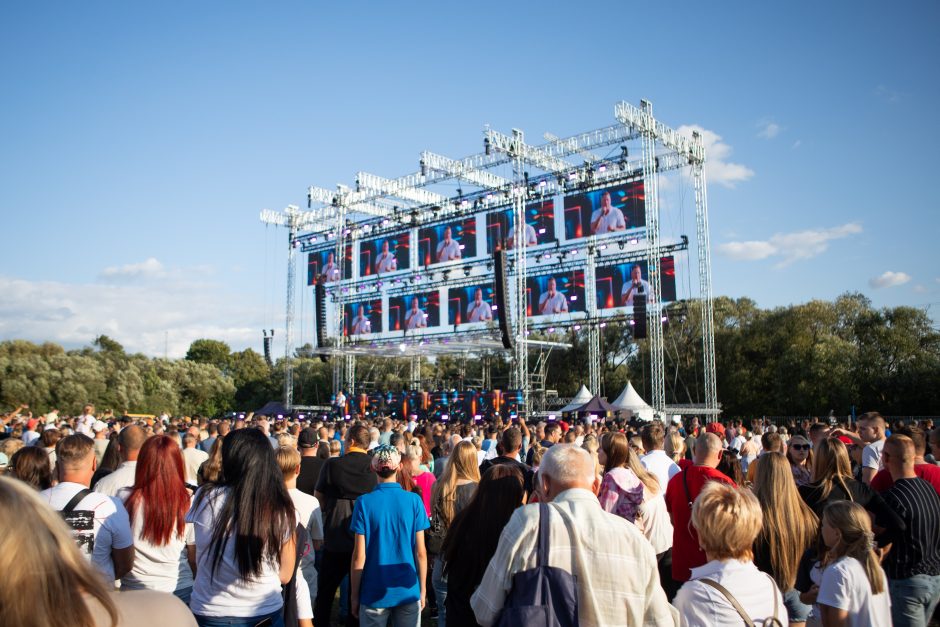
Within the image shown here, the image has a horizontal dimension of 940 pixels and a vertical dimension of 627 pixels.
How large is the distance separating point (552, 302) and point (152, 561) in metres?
29.6

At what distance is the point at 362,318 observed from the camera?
3997cm

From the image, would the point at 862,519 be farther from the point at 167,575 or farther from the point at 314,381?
the point at 314,381

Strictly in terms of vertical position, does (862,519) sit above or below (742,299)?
below

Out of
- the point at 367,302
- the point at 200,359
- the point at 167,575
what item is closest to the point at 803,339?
the point at 367,302

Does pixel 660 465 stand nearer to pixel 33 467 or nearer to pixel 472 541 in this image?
pixel 472 541

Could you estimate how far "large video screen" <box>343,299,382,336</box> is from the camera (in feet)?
129

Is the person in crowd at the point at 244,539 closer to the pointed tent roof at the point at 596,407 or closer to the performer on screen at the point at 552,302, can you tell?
the pointed tent roof at the point at 596,407

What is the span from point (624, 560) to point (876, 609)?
1623mm

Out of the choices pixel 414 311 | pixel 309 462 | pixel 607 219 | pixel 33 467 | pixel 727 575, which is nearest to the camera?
pixel 727 575

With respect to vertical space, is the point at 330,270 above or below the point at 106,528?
above

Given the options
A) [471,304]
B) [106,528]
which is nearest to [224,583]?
[106,528]

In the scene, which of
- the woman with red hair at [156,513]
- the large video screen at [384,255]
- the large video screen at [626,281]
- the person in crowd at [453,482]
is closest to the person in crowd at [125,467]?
the woman with red hair at [156,513]

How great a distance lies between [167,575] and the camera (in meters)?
4.21

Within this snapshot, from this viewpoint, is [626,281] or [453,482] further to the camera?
[626,281]
